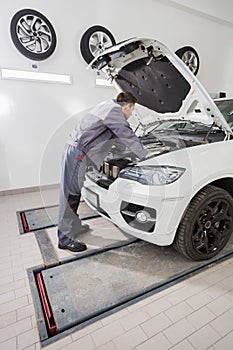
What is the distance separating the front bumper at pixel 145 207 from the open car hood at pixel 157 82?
2.65ft

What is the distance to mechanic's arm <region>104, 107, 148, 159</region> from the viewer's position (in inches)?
63.4

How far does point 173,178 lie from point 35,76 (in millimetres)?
2799

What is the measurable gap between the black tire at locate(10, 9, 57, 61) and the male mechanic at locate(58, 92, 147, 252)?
198 centimetres

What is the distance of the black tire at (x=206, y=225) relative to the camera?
4.72ft

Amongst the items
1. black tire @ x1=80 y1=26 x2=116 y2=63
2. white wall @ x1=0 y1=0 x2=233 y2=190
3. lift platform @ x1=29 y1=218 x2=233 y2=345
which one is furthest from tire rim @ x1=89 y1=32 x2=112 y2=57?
lift platform @ x1=29 y1=218 x2=233 y2=345

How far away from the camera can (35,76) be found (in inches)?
121

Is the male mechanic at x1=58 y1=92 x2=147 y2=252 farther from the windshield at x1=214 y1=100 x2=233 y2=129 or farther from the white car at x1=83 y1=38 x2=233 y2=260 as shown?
the windshield at x1=214 y1=100 x2=233 y2=129

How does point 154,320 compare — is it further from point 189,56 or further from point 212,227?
point 189,56

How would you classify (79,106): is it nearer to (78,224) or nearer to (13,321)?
(78,224)

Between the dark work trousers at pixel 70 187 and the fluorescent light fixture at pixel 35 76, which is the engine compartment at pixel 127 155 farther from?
the fluorescent light fixture at pixel 35 76

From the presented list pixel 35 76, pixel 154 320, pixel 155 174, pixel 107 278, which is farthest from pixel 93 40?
pixel 154 320

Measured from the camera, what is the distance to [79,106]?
3498 mm

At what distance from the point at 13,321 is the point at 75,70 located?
332 cm

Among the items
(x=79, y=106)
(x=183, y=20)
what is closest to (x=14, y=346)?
(x=79, y=106)
